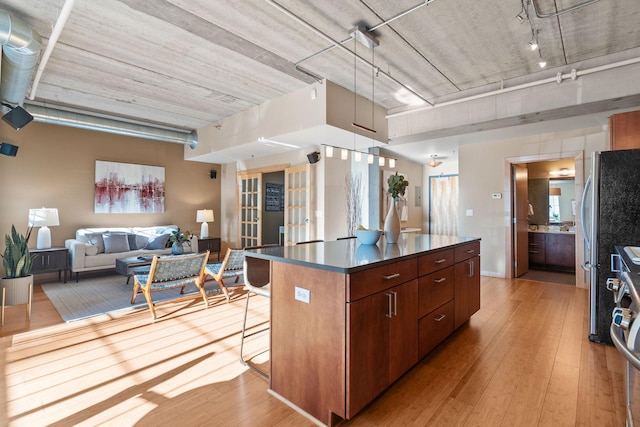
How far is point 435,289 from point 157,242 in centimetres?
561

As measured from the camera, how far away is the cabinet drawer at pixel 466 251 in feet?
9.54

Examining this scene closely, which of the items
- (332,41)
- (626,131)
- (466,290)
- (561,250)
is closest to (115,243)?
(332,41)

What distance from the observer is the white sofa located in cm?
536

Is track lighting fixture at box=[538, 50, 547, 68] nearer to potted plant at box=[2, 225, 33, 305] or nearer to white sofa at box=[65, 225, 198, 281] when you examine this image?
potted plant at box=[2, 225, 33, 305]

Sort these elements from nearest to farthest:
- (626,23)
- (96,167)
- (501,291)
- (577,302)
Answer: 1. (626,23)
2. (577,302)
3. (501,291)
4. (96,167)

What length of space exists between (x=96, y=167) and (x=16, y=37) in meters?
3.96

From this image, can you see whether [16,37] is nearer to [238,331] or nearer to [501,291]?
[238,331]

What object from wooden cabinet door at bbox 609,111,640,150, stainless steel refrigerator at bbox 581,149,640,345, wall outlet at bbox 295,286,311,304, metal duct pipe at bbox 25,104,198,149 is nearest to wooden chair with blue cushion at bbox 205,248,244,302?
wall outlet at bbox 295,286,311,304

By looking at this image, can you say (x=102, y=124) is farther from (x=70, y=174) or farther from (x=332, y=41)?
(x=332, y=41)

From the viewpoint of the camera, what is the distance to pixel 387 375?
196cm

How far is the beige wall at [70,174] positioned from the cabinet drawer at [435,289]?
6.52 meters

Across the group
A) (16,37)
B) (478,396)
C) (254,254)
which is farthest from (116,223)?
(478,396)

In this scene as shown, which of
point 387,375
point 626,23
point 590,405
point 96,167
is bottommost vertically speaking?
point 590,405

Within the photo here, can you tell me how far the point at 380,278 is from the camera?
74.0 inches
